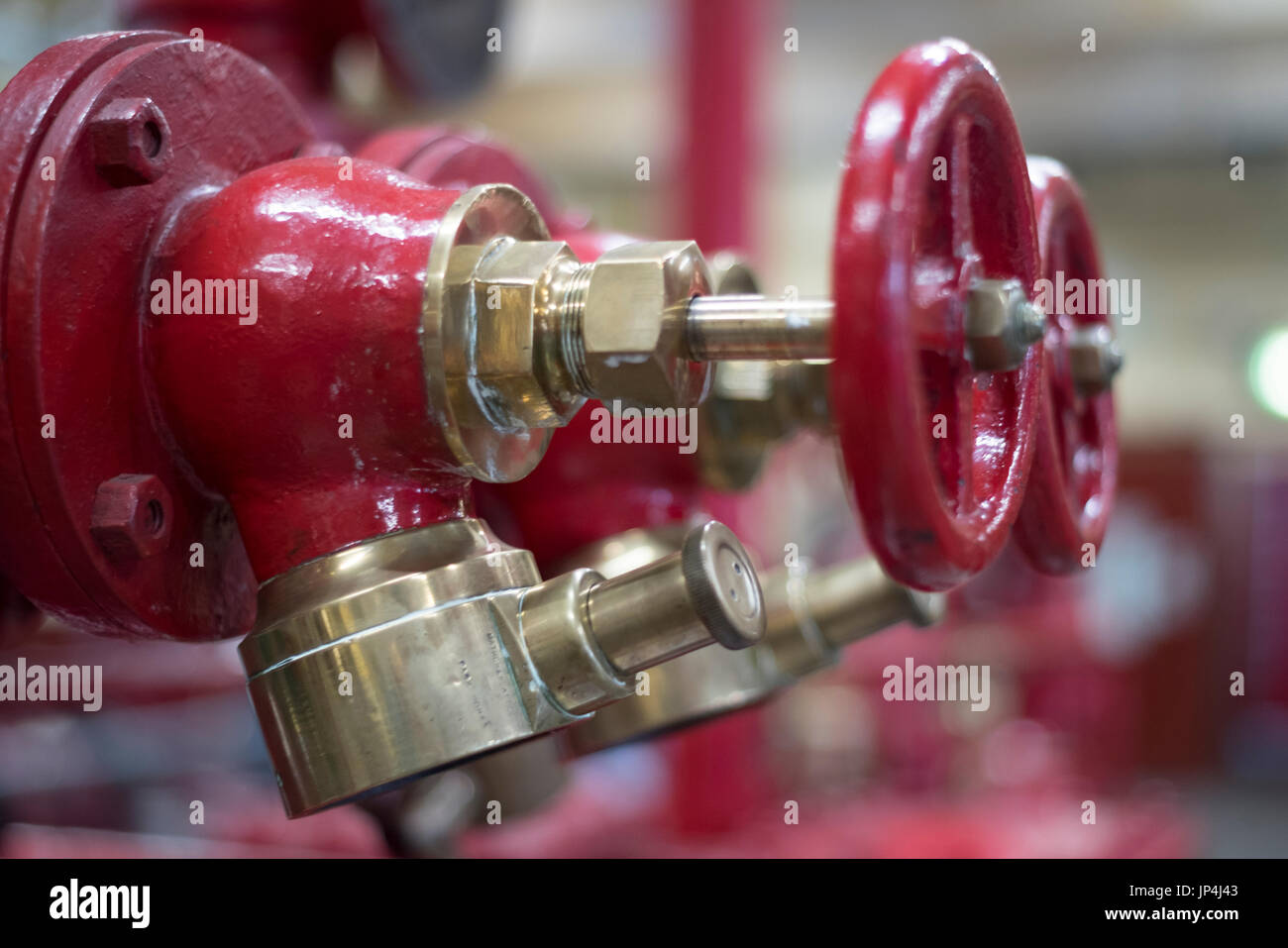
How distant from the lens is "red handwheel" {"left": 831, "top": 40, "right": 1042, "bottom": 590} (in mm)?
364

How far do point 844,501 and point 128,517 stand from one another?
2.93 m

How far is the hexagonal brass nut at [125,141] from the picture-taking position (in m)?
0.44

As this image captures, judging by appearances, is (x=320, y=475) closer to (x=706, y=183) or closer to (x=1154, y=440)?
(x=706, y=183)

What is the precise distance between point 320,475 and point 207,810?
3.23 ft

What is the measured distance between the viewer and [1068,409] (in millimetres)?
571

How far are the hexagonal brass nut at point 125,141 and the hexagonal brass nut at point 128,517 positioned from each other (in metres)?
0.11

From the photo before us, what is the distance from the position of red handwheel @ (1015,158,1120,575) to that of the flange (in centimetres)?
34

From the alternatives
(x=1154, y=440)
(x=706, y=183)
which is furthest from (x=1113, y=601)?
(x=706, y=183)
